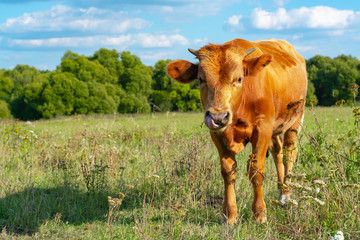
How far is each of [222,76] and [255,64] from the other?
0.55m

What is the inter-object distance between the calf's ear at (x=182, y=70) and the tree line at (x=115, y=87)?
4937cm

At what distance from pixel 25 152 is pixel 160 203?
13.9ft

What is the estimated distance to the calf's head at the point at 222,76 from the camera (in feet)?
13.5

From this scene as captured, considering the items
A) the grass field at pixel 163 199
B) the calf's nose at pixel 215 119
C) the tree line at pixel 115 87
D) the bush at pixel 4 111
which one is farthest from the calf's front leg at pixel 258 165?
the bush at pixel 4 111

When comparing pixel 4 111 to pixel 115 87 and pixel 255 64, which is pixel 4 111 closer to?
pixel 115 87

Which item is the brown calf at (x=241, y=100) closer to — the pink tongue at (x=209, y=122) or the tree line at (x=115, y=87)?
the pink tongue at (x=209, y=122)

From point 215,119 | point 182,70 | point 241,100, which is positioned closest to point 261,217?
point 241,100

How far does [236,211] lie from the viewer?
5109 mm

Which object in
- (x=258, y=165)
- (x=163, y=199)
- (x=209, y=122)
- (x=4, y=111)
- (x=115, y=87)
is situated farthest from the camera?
(x=4, y=111)

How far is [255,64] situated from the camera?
4652 millimetres

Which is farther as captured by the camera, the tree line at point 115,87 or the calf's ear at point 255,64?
the tree line at point 115,87

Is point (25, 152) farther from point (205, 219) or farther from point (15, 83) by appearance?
point (15, 83)

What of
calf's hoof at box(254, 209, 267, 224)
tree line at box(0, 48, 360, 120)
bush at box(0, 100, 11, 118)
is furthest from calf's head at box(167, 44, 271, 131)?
bush at box(0, 100, 11, 118)

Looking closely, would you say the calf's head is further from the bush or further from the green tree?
the bush
